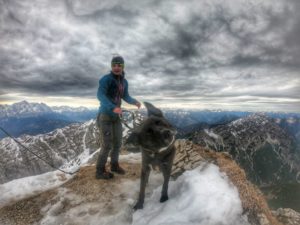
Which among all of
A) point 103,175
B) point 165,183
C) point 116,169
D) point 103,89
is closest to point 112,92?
point 103,89

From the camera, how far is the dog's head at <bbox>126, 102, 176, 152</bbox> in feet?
25.2

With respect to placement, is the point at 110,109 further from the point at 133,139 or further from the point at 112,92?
the point at 133,139

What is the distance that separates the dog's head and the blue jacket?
297cm

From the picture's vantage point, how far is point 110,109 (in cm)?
1059

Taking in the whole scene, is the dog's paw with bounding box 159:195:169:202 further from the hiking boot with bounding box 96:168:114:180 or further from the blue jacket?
the blue jacket

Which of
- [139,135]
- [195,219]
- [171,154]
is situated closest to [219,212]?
[195,219]

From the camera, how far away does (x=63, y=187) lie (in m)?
11.9

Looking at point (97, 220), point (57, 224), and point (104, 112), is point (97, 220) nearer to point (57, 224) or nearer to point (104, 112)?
point (57, 224)

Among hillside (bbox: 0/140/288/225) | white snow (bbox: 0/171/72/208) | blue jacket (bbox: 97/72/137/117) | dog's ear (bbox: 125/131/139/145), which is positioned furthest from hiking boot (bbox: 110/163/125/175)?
dog's ear (bbox: 125/131/139/145)

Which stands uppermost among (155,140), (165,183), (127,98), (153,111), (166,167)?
(127,98)

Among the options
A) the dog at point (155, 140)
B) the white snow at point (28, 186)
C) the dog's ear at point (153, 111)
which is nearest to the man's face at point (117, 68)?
the dog's ear at point (153, 111)

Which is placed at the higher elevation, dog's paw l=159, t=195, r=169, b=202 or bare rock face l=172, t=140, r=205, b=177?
bare rock face l=172, t=140, r=205, b=177

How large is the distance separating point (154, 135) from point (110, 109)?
3.42 m

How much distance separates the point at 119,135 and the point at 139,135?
4.60 m
